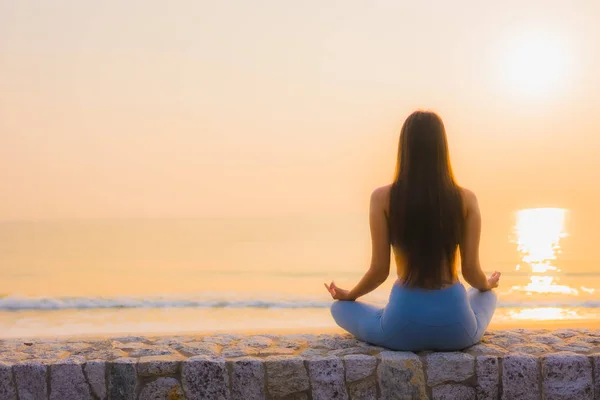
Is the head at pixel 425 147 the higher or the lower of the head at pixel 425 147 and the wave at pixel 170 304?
the higher

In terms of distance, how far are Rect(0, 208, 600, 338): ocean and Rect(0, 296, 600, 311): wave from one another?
0.02 m

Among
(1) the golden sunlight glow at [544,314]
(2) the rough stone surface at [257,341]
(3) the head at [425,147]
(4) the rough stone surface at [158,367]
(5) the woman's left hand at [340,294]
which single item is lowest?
(1) the golden sunlight glow at [544,314]

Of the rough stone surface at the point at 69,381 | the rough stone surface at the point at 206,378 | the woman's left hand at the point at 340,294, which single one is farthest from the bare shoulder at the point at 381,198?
the rough stone surface at the point at 69,381

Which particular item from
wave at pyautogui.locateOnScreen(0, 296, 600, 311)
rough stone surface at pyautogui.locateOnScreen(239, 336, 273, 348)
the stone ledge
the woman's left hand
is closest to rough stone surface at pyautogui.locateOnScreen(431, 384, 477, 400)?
the stone ledge

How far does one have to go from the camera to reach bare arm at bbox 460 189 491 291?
3691mm

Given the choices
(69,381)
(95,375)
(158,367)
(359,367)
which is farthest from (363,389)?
(69,381)

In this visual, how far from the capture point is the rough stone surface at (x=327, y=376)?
12.1ft

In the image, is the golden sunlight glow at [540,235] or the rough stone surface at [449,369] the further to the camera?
the golden sunlight glow at [540,235]

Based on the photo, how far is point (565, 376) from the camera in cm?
371

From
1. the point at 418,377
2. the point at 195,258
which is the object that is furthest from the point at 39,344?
the point at 195,258

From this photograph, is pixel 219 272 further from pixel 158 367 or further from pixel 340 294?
pixel 158 367

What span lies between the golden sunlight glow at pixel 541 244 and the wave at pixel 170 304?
2.79m

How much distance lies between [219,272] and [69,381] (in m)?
17.0

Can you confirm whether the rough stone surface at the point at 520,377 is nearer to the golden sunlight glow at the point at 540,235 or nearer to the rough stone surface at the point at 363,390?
the rough stone surface at the point at 363,390
